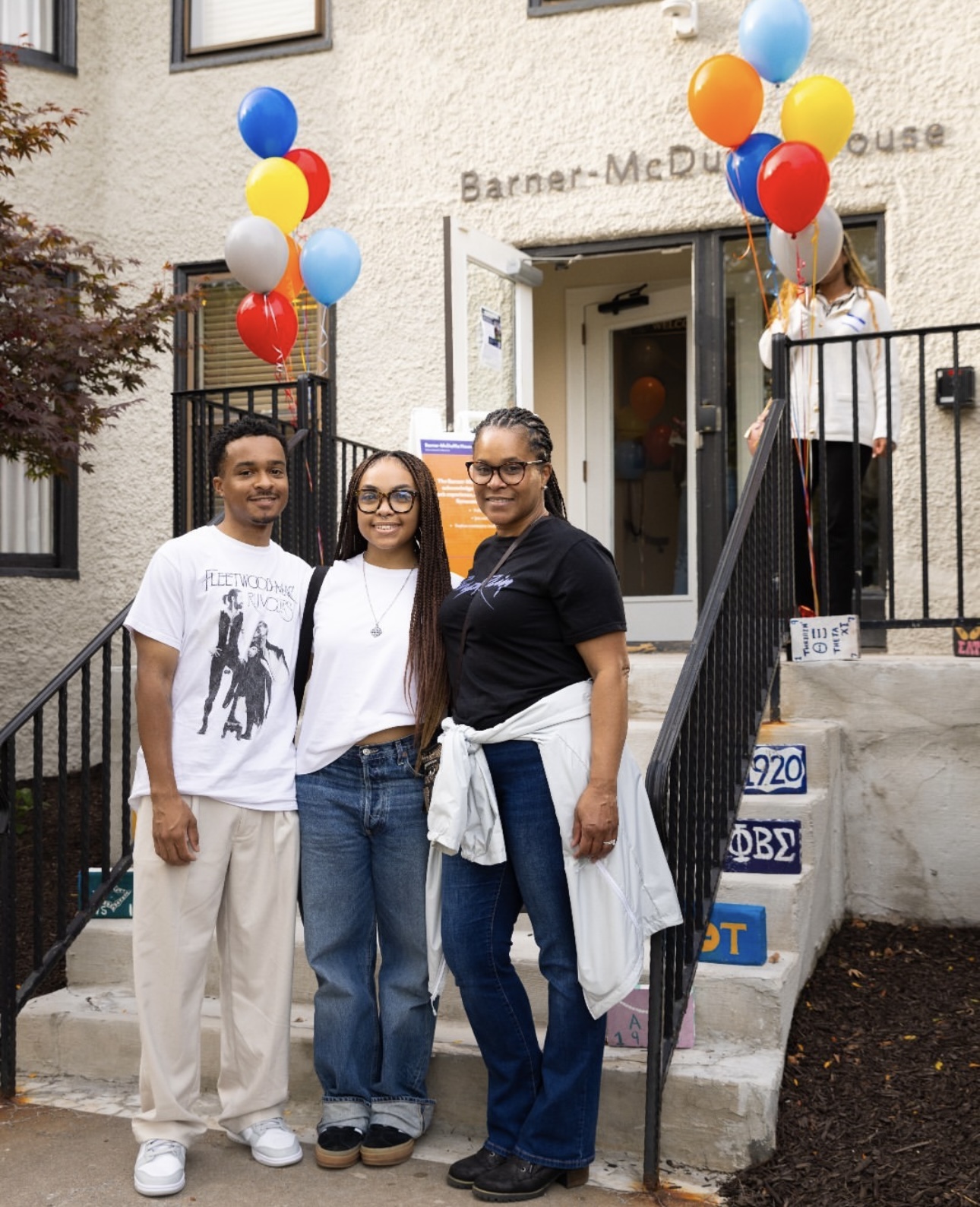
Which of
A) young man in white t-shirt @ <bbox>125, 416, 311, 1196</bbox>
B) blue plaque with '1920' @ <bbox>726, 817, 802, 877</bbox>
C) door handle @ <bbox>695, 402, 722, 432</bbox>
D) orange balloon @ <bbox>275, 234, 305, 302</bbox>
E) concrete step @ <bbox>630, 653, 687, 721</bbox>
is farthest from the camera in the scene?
door handle @ <bbox>695, 402, 722, 432</bbox>

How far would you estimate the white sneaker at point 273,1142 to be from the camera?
126 inches

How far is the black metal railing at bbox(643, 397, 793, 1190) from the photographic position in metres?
3.08

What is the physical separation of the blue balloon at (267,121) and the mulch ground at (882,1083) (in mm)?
4497

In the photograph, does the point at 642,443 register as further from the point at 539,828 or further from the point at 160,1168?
the point at 160,1168

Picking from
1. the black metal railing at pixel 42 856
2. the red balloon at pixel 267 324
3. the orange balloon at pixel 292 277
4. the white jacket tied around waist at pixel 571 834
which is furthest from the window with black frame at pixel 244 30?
the white jacket tied around waist at pixel 571 834

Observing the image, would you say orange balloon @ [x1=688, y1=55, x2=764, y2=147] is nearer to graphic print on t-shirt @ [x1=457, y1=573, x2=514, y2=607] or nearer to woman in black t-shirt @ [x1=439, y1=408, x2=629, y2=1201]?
woman in black t-shirt @ [x1=439, y1=408, x2=629, y2=1201]

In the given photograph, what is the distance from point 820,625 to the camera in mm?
4680

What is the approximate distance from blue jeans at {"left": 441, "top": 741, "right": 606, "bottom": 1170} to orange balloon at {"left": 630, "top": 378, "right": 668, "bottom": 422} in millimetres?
5390

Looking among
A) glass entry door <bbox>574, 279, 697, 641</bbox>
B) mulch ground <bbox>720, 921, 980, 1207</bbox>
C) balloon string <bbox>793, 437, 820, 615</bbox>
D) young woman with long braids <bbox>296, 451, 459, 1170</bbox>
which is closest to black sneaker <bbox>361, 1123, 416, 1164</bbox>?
young woman with long braids <bbox>296, 451, 459, 1170</bbox>

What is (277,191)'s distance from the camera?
19.6 ft

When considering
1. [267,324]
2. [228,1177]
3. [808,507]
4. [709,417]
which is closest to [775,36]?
[709,417]

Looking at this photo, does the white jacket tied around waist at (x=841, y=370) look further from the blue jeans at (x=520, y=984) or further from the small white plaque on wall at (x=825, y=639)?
the blue jeans at (x=520, y=984)

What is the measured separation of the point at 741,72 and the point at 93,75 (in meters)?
4.49

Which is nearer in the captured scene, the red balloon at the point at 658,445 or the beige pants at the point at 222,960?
the beige pants at the point at 222,960
